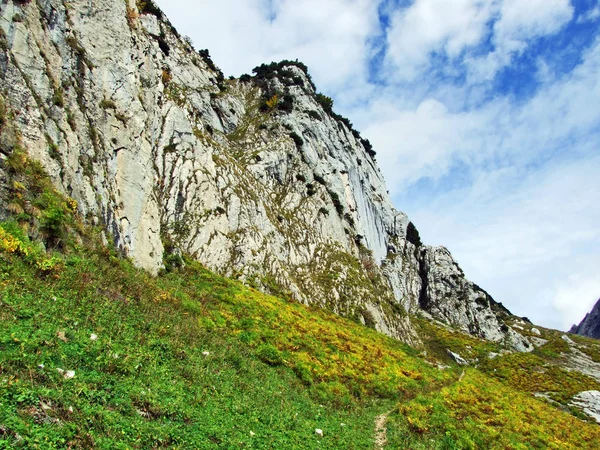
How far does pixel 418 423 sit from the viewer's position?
17.3 m

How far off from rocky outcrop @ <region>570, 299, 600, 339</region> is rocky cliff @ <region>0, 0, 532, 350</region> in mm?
124120

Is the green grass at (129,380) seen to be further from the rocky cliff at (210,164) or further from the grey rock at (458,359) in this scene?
the grey rock at (458,359)

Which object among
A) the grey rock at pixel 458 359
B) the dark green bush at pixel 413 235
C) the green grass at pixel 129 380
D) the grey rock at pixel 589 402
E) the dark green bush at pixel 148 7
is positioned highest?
the dark green bush at pixel 148 7

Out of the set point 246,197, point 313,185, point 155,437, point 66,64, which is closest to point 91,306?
point 155,437

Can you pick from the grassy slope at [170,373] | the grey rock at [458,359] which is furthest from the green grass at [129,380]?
the grey rock at [458,359]

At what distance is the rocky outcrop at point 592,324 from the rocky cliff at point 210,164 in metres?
124

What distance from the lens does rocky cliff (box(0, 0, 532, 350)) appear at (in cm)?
2030

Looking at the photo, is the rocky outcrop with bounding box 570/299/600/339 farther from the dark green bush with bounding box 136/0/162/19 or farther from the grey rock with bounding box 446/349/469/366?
the dark green bush with bounding box 136/0/162/19

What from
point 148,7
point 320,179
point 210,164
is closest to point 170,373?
point 210,164

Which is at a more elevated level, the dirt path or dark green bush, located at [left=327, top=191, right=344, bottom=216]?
dark green bush, located at [left=327, top=191, right=344, bottom=216]

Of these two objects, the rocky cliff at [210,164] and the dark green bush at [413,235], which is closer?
the rocky cliff at [210,164]

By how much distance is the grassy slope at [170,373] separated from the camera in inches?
296

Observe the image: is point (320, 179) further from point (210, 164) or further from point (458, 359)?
point (458, 359)

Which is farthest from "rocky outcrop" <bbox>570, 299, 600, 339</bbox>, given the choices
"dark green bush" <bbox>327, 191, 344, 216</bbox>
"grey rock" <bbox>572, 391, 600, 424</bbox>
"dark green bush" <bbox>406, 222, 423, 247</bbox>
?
"dark green bush" <bbox>327, 191, 344, 216</bbox>
